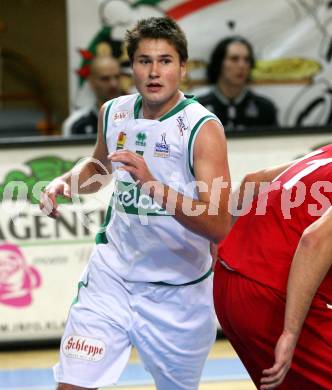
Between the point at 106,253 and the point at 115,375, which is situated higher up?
the point at 106,253

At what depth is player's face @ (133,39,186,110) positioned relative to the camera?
4531 mm

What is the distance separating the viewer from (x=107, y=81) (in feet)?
26.6

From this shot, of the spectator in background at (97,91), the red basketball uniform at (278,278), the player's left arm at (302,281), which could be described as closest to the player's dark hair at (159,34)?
the red basketball uniform at (278,278)

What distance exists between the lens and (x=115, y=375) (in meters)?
4.50

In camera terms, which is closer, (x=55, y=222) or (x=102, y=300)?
(x=102, y=300)

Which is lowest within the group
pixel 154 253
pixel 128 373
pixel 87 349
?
pixel 128 373

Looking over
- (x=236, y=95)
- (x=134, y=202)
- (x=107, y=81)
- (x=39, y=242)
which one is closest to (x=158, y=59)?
(x=134, y=202)

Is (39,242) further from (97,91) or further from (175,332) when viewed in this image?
(175,332)

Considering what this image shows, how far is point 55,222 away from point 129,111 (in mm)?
2740

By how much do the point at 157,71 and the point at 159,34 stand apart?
194mm

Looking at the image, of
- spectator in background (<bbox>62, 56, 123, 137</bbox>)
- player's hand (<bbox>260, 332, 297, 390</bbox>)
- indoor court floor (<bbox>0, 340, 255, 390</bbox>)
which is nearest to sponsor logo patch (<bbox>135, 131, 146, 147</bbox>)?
player's hand (<bbox>260, 332, 297, 390</bbox>)

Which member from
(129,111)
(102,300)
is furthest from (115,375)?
(129,111)

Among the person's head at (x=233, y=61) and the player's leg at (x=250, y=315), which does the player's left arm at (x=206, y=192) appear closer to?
the player's leg at (x=250, y=315)

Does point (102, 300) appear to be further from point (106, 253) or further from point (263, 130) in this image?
point (263, 130)
